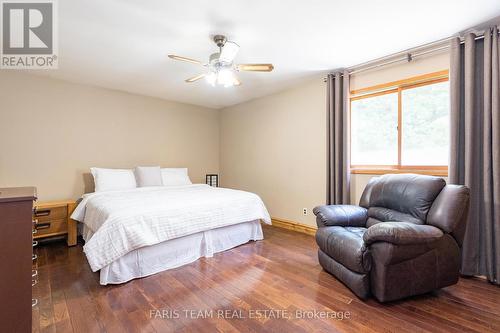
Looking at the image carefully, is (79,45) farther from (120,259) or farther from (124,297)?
(124,297)

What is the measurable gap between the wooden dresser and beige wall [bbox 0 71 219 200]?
280 centimetres

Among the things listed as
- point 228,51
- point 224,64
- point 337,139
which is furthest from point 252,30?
point 337,139

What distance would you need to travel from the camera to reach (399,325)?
1582 millimetres

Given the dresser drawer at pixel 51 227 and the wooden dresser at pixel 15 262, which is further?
the dresser drawer at pixel 51 227

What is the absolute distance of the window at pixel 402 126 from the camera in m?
2.57

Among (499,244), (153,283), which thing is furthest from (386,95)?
(153,283)

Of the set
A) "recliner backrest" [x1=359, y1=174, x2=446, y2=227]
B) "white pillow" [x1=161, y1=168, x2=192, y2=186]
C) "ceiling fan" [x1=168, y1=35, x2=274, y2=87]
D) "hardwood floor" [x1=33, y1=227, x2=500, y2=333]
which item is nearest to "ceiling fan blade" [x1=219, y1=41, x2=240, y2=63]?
"ceiling fan" [x1=168, y1=35, x2=274, y2=87]

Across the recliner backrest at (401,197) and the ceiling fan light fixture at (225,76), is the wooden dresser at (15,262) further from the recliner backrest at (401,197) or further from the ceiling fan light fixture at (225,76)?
the recliner backrest at (401,197)

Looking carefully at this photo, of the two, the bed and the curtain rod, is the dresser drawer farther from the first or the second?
the curtain rod

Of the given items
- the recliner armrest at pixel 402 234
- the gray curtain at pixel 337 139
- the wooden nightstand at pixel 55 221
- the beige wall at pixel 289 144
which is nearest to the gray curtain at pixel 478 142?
the beige wall at pixel 289 144

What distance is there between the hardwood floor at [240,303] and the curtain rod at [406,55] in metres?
2.33

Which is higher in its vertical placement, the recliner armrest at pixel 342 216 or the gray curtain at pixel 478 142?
the gray curtain at pixel 478 142

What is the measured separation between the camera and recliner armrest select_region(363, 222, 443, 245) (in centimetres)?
170

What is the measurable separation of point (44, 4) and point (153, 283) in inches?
99.2
